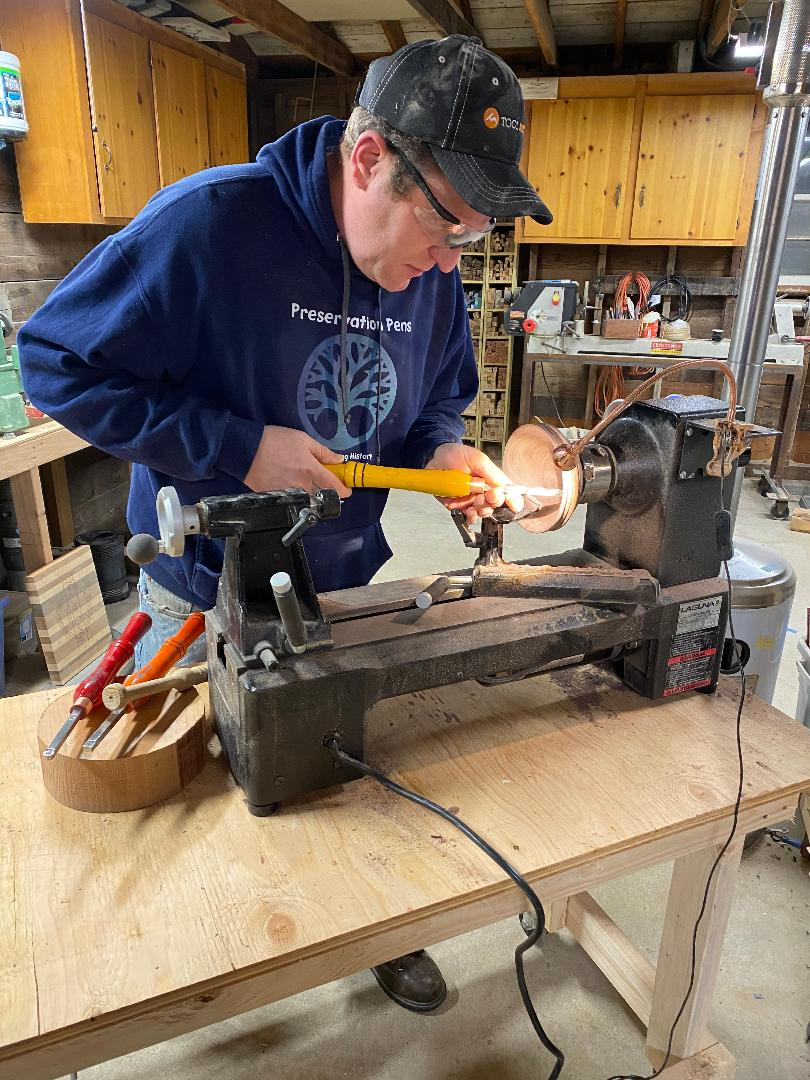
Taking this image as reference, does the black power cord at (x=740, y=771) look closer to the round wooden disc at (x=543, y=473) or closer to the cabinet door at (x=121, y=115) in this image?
the round wooden disc at (x=543, y=473)

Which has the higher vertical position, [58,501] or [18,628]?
[58,501]

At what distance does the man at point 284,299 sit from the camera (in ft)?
3.32

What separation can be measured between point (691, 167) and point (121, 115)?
3.51m

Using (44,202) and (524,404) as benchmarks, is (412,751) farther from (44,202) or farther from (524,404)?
(524,404)

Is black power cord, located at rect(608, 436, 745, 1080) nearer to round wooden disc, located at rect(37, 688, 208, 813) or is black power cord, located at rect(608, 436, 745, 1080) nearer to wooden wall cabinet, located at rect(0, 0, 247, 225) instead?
round wooden disc, located at rect(37, 688, 208, 813)

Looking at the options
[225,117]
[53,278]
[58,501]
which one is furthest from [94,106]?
[58,501]

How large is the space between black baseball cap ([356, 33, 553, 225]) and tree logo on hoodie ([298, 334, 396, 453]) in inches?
14.9

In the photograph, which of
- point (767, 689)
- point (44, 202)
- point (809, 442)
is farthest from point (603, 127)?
point (767, 689)

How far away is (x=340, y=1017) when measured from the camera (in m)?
1.59

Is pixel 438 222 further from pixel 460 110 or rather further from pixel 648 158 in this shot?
pixel 648 158

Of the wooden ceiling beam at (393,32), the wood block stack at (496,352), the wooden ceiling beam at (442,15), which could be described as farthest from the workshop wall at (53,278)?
the wood block stack at (496,352)

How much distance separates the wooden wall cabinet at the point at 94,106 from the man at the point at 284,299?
2.23 metres

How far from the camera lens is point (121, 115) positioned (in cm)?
321

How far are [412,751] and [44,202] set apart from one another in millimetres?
2986
